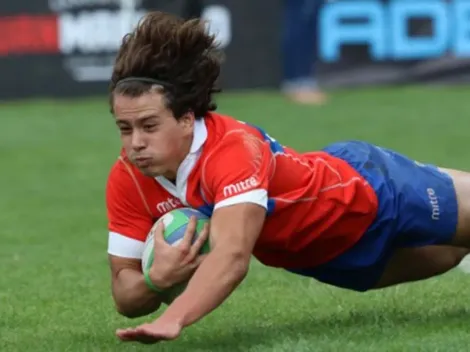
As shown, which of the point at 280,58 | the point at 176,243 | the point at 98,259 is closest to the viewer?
the point at 176,243

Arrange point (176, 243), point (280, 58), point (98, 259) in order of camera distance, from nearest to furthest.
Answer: point (176, 243), point (98, 259), point (280, 58)

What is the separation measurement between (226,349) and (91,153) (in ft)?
23.7

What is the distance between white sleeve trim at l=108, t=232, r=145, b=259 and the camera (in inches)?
193

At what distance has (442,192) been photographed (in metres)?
5.10

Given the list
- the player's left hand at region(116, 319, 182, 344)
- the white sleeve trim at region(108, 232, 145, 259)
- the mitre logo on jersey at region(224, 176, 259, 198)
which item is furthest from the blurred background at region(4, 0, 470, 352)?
the mitre logo on jersey at region(224, 176, 259, 198)

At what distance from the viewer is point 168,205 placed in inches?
189

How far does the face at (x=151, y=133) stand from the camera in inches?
178

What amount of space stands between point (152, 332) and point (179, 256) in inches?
17.1

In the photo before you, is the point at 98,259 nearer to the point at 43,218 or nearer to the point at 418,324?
the point at 43,218

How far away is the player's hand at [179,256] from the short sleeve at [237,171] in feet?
0.45

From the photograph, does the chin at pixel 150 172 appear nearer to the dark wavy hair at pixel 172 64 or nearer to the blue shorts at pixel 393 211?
the dark wavy hair at pixel 172 64

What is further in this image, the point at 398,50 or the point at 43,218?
the point at 398,50

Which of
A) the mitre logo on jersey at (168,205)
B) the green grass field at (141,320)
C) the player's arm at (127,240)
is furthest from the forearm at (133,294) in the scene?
the mitre logo on jersey at (168,205)

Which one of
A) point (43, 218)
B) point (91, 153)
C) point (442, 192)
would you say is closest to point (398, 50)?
point (91, 153)
